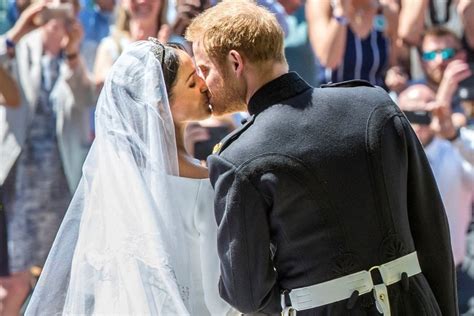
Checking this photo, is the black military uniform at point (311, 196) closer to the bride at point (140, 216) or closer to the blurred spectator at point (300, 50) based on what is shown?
the bride at point (140, 216)

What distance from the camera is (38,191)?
4961mm

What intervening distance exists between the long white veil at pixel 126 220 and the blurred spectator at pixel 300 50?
2367 mm

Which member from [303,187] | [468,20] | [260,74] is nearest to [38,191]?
[468,20]

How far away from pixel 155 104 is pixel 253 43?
35 centimetres

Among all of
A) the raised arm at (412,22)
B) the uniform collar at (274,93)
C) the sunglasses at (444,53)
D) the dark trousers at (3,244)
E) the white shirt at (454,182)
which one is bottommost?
the dark trousers at (3,244)

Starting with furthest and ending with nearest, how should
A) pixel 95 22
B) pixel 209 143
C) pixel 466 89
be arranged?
pixel 95 22 → pixel 466 89 → pixel 209 143

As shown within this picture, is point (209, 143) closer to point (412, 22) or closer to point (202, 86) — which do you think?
point (412, 22)

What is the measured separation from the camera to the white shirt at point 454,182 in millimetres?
4785

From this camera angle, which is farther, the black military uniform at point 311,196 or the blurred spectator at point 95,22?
the blurred spectator at point 95,22

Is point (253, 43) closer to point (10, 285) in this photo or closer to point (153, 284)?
point (153, 284)

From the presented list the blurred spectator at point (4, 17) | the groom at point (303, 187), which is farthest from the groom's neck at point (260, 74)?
the blurred spectator at point (4, 17)

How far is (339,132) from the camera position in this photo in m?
2.36

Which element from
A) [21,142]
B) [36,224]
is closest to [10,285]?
[36,224]

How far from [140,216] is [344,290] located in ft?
1.88
